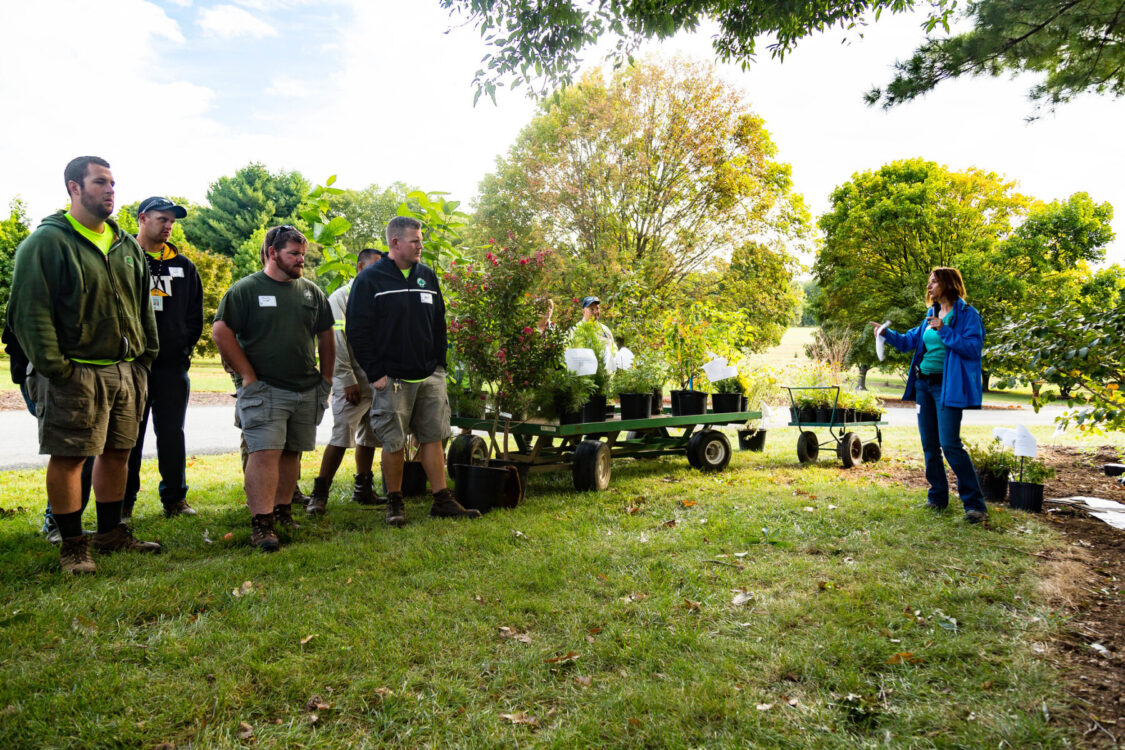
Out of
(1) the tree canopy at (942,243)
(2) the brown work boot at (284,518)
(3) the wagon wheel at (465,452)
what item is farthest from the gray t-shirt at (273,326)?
(1) the tree canopy at (942,243)

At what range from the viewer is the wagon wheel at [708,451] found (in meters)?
7.45

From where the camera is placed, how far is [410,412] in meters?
5.05

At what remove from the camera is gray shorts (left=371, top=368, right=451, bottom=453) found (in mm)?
4914

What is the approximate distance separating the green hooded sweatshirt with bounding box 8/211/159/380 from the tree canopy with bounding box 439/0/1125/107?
447 centimetres

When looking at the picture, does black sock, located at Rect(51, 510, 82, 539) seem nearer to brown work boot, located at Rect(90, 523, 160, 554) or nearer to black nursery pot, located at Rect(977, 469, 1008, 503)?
brown work boot, located at Rect(90, 523, 160, 554)

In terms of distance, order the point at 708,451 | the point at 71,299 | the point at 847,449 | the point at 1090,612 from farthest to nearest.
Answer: the point at 847,449, the point at 708,451, the point at 71,299, the point at 1090,612

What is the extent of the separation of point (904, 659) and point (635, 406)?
4.20 meters

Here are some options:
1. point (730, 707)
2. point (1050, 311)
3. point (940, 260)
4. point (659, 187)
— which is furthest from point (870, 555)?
point (940, 260)

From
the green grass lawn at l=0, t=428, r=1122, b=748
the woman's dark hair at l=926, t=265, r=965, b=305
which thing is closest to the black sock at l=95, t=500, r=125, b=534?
the green grass lawn at l=0, t=428, r=1122, b=748

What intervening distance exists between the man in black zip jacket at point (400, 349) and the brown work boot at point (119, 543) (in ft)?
5.07

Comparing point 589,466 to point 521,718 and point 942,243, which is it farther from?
point 942,243

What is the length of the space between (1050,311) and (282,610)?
20.4ft

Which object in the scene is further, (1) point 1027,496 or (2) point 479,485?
(1) point 1027,496

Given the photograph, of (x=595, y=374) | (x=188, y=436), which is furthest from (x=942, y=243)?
(x=188, y=436)
